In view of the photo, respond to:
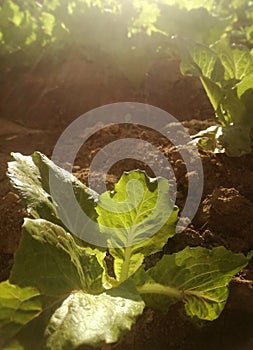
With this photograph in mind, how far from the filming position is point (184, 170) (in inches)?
71.6

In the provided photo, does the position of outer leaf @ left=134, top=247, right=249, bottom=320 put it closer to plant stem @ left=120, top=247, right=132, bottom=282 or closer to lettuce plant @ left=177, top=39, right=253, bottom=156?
plant stem @ left=120, top=247, right=132, bottom=282

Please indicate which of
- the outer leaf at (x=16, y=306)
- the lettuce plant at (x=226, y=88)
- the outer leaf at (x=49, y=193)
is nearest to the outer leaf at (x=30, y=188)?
the outer leaf at (x=49, y=193)

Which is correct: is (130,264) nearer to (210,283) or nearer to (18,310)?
(210,283)

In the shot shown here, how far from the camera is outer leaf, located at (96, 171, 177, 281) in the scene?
4.30 feet

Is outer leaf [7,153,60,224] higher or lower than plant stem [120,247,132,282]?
higher

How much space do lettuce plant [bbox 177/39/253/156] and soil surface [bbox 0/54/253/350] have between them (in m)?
0.07

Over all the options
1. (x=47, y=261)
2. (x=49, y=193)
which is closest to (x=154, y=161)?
(x=49, y=193)

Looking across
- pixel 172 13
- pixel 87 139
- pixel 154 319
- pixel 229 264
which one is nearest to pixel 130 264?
pixel 154 319

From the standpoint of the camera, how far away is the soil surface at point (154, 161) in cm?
139

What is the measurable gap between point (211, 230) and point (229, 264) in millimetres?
378

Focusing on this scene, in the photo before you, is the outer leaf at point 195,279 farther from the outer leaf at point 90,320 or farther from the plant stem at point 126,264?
the outer leaf at point 90,320

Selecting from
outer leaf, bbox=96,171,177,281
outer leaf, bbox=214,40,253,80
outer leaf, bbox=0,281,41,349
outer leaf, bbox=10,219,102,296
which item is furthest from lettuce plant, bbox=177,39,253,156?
outer leaf, bbox=0,281,41,349

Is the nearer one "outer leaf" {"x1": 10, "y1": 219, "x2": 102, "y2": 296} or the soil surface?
"outer leaf" {"x1": 10, "y1": 219, "x2": 102, "y2": 296}

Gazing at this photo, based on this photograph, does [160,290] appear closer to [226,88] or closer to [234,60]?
[226,88]
